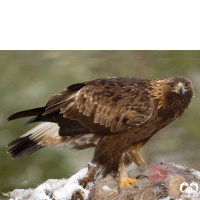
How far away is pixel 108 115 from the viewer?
140 inches

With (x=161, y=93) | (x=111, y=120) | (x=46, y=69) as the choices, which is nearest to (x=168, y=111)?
(x=161, y=93)

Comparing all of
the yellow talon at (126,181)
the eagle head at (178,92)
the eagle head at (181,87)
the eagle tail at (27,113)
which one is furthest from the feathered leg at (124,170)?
the eagle tail at (27,113)

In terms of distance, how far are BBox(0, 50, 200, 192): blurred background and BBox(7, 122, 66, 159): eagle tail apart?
35.2 inches

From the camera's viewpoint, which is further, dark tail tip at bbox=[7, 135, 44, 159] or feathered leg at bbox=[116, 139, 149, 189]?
dark tail tip at bbox=[7, 135, 44, 159]

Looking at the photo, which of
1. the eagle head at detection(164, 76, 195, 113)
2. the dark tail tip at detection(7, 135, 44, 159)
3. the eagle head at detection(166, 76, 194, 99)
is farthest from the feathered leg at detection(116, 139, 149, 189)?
the dark tail tip at detection(7, 135, 44, 159)

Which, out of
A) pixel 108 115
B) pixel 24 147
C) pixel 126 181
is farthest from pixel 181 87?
pixel 24 147

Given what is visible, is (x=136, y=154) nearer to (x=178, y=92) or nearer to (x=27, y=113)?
(x=178, y=92)

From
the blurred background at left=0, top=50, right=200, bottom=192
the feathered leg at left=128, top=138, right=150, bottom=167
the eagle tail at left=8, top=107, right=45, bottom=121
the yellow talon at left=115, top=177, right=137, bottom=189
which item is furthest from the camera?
the blurred background at left=0, top=50, right=200, bottom=192

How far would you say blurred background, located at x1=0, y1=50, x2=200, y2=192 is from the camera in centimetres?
461

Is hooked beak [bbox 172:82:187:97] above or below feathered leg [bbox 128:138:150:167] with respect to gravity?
above

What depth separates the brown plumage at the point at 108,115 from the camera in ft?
11.6

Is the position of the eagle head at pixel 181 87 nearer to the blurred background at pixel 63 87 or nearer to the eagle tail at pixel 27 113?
the blurred background at pixel 63 87

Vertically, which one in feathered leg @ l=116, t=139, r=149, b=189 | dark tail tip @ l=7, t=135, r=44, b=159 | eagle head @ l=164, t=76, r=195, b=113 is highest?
→ eagle head @ l=164, t=76, r=195, b=113

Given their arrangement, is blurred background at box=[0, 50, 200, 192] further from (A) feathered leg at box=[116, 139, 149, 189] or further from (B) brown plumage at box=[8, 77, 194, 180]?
(B) brown plumage at box=[8, 77, 194, 180]
